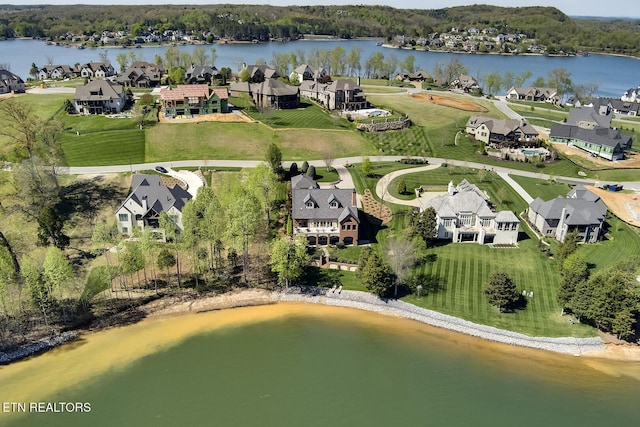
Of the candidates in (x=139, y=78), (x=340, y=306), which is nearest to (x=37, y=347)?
(x=340, y=306)

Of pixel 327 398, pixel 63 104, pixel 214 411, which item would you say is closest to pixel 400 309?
pixel 327 398

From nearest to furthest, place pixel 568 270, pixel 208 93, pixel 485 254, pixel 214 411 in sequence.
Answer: pixel 214 411, pixel 568 270, pixel 485 254, pixel 208 93

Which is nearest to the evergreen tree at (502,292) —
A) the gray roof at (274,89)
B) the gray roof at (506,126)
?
the gray roof at (506,126)

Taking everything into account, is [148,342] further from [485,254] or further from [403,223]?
[485,254]

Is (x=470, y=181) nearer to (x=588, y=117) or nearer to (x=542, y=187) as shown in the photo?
(x=542, y=187)

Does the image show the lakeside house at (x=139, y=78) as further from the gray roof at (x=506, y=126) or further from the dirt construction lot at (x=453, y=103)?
the gray roof at (x=506, y=126)

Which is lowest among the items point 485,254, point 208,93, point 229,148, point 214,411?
point 214,411

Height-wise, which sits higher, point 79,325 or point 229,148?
point 229,148
